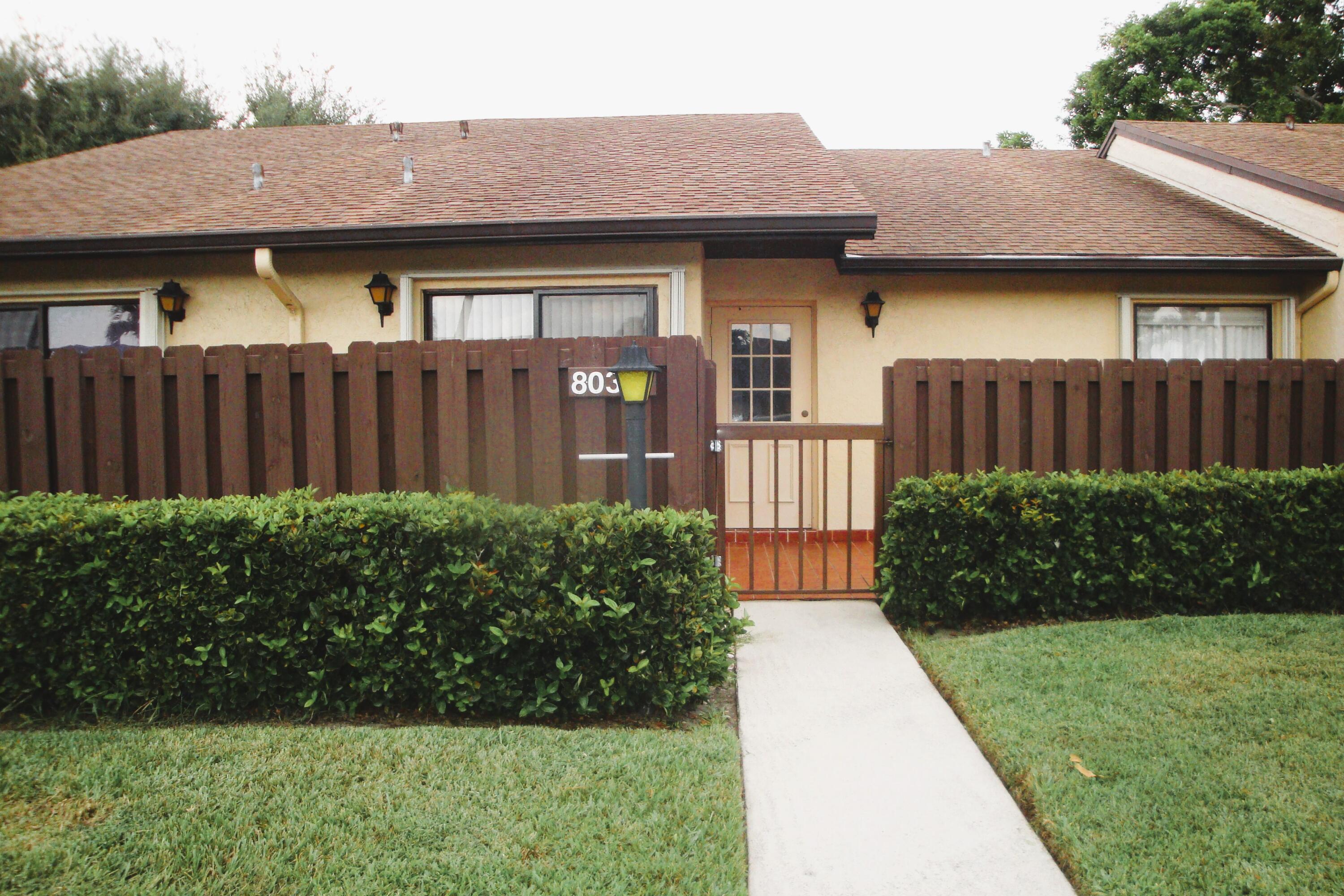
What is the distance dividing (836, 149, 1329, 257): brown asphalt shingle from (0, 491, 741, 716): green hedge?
5.33 m

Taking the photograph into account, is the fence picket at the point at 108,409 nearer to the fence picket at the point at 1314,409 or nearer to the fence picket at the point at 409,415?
the fence picket at the point at 409,415

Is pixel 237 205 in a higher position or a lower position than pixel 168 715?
higher

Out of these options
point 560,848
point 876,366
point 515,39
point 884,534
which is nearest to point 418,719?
point 560,848

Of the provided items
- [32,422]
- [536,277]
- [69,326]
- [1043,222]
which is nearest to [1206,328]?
[1043,222]

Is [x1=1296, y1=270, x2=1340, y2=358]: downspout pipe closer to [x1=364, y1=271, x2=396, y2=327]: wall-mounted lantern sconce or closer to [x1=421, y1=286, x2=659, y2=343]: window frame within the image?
[x1=421, y1=286, x2=659, y2=343]: window frame

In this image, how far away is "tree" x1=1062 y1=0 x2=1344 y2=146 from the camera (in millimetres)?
21219

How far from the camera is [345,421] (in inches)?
185

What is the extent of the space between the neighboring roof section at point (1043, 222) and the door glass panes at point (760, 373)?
120cm

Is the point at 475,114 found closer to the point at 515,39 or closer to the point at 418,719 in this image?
the point at 515,39

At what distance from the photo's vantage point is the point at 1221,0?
843 inches

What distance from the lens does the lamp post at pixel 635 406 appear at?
410 centimetres

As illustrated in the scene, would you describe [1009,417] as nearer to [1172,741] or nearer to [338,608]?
[1172,741]

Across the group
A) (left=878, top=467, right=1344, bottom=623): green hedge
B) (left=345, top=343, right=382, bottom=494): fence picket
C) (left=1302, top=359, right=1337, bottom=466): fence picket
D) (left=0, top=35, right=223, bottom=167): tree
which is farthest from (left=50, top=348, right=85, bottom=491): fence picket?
(left=0, top=35, right=223, bottom=167): tree

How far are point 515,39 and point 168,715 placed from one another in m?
16.7
